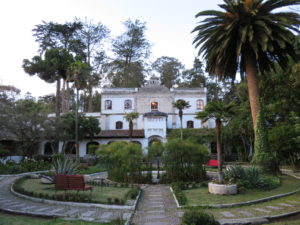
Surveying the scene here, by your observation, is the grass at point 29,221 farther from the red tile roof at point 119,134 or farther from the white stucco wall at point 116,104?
the white stucco wall at point 116,104

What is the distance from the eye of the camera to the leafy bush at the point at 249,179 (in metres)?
11.1

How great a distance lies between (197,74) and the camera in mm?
50594

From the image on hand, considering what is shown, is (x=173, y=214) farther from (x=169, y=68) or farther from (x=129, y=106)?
(x=169, y=68)

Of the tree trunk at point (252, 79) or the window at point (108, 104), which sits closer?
the tree trunk at point (252, 79)

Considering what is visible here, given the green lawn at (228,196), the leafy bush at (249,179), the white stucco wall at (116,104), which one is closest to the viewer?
the green lawn at (228,196)

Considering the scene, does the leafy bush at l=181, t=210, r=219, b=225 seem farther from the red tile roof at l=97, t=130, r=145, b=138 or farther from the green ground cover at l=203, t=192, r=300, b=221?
the red tile roof at l=97, t=130, r=145, b=138

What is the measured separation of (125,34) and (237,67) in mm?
29263

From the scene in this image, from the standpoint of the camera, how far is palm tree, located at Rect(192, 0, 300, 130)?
14430 millimetres

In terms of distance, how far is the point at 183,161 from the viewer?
14.2 m

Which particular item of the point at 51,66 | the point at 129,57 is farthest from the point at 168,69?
the point at 51,66

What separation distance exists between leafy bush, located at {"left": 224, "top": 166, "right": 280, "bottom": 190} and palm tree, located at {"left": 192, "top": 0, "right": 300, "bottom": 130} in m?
4.36

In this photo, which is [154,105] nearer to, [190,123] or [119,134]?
[190,123]

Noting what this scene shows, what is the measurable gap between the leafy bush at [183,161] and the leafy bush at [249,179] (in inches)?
86.6

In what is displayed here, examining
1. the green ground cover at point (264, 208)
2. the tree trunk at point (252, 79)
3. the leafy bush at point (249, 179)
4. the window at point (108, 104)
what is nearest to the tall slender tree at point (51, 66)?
the window at point (108, 104)
